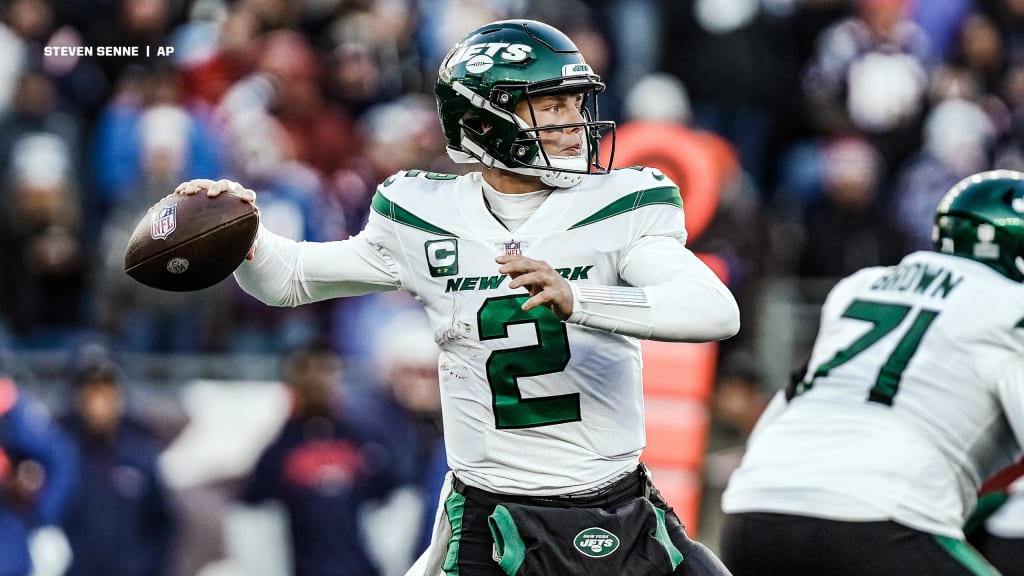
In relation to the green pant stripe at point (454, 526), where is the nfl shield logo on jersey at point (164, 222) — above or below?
above

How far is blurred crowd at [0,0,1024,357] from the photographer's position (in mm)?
9125

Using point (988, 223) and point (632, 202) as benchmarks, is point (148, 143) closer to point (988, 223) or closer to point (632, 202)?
point (988, 223)

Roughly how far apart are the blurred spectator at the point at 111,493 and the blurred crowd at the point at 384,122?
2.50 feet

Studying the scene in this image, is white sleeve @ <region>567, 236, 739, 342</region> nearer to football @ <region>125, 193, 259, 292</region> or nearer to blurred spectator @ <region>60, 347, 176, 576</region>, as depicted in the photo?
football @ <region>125, 193, 259, 292</region>

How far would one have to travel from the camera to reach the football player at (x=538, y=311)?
3.89 meters

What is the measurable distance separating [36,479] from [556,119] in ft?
16.0

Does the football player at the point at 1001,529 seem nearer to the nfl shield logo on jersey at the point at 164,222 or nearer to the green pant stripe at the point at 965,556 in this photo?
the green pant stripe at the point at 965,556

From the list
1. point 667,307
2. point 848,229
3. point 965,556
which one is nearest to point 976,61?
point 848,229

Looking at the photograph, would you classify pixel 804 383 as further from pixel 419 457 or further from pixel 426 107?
pixel 426 107

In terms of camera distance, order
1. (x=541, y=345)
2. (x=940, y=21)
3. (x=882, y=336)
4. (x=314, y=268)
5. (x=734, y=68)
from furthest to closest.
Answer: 1. (x=940, y=21)
2. (x=734, y=68)
3. (x=882, y=336)
4. (x=314, y=268)
5. (x=541, y=345)

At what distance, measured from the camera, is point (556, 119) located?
4141 millimetres

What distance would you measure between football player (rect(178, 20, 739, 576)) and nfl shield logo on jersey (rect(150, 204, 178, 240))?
4.0 inches

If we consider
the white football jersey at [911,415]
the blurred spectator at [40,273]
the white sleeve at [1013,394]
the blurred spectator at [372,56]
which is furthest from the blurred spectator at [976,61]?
the white sleeve at [1013,394]

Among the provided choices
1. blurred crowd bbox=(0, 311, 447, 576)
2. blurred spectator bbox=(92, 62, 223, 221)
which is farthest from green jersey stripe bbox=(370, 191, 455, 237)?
blurred spectator bbox=(92, 62, 223, 221)
